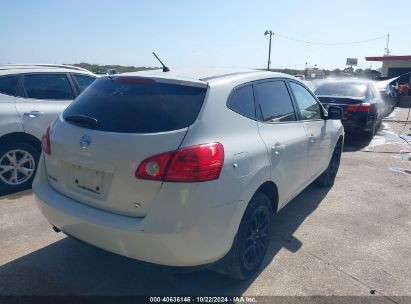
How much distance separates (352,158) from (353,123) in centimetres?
129

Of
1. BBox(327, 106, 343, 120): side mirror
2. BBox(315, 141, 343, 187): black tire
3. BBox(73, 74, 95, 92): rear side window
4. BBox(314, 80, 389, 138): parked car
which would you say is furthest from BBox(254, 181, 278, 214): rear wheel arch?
BBox(314, 80, 389, 138): parked car

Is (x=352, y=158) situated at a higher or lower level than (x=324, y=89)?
lower

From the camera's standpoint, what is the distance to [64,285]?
2.99 m

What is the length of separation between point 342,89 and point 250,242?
299 inches

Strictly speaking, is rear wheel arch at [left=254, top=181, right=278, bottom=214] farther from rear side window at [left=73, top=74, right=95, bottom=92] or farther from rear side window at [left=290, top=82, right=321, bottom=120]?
rear side window at [left=73, top=74, right=95, bottom=92]

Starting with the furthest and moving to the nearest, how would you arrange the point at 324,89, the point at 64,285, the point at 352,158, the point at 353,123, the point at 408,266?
the point at 324,89 < the point at 353,123 < the point at 352,158 < the point at 408,266 < the point at 64,285

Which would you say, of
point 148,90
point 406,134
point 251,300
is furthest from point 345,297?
point 406,134

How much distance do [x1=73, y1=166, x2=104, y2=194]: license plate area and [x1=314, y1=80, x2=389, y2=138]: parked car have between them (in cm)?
662

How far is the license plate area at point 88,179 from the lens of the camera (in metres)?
2.61

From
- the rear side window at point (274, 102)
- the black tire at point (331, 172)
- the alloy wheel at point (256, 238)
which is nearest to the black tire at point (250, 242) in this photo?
the alloy wheel at point (256, 238)

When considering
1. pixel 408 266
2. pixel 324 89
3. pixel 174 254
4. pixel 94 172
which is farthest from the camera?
pixel 324 89

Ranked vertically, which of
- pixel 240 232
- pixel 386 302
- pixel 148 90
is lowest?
pixel 386 302

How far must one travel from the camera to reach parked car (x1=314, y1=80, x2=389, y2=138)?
8625mm

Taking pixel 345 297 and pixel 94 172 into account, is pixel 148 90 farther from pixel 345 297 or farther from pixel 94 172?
pixel 345 297
